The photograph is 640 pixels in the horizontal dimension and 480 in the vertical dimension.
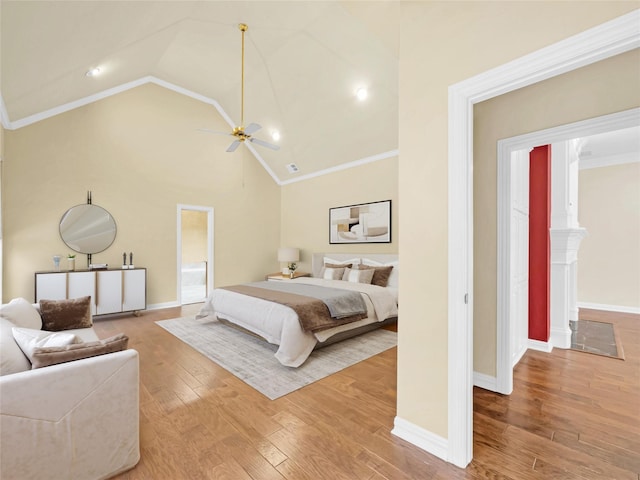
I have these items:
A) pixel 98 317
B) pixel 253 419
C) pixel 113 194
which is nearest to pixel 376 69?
pixel 253 419

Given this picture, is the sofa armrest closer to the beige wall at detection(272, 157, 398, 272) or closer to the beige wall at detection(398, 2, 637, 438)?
the beige wall at detection(398, 2, 637, 438)

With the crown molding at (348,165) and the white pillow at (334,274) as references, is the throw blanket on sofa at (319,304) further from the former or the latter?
the crown molding at (348,165)

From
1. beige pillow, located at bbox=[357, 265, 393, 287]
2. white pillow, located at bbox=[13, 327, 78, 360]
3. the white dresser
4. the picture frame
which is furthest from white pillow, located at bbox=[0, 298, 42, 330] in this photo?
the picture frame

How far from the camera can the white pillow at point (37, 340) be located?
165 cm

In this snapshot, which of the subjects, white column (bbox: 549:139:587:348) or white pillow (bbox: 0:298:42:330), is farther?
white column (bbox: 549:139:587:348)

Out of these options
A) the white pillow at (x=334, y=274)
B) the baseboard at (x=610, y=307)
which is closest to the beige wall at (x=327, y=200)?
the white pillow at (x=334, y=274)

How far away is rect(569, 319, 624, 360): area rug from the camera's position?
3.44m

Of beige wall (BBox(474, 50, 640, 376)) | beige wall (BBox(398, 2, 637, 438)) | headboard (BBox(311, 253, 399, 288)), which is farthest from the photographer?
headboard (BBox(311, 253, 399, 288))

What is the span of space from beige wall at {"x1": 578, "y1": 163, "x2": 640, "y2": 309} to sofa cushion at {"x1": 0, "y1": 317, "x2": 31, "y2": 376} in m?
7.95

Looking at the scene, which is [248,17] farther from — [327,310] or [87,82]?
[327,310]

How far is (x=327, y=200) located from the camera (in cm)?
654

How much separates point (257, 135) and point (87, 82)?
2891 millimetres

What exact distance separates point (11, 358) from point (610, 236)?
26.8ft

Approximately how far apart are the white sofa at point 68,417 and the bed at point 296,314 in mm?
1543
